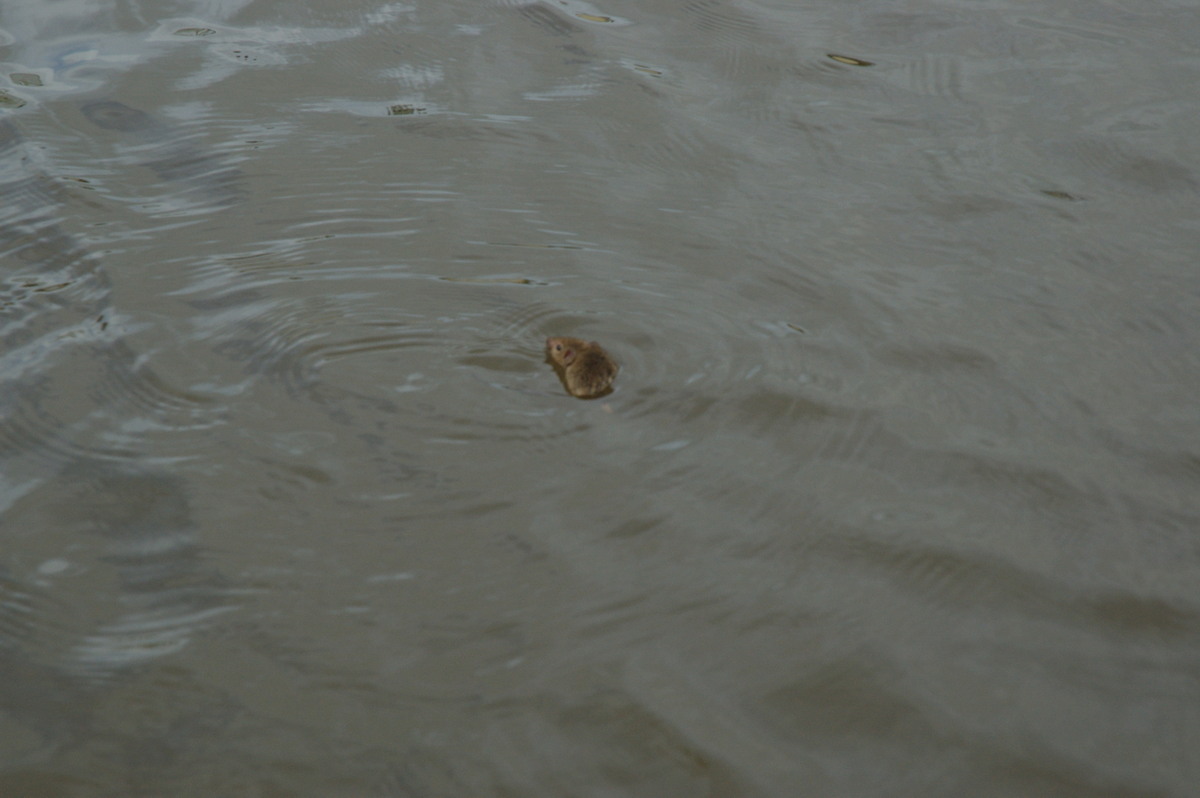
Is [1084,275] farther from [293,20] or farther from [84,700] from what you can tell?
[293,20]

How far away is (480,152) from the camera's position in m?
5.01

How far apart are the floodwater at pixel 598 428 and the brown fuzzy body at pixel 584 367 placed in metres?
0.06

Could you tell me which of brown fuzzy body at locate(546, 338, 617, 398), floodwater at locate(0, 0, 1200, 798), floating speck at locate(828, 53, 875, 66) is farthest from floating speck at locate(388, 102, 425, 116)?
floating speck at locate(828, 53, 875, 66)

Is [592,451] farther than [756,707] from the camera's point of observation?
Yes

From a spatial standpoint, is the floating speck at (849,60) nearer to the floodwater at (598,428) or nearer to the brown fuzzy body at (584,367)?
the floodwater at (598,428)

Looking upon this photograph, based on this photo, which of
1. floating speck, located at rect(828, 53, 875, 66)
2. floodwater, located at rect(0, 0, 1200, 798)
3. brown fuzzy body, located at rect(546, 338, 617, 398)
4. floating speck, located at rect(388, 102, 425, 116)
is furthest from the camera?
floating speck, located at rect(828, 53, 875, 66)

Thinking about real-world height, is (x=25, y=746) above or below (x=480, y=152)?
below

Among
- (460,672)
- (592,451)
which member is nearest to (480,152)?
(592,451)

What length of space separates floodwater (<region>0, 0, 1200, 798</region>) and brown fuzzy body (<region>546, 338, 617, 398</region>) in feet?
0.21

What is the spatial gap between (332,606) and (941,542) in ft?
5.57

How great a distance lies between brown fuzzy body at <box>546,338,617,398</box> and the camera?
3.42 meters

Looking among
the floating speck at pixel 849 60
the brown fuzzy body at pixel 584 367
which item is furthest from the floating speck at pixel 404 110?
the floating speck at pixel 849 60

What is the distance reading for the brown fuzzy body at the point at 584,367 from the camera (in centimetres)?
342

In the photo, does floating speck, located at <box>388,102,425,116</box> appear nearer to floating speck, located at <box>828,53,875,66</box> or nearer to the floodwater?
the floodwater
